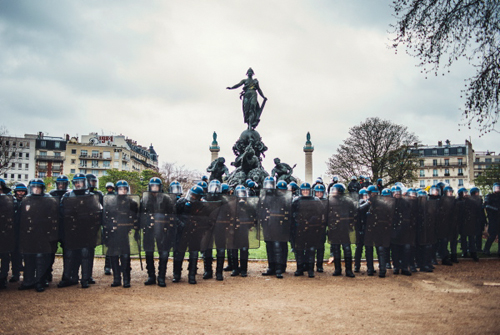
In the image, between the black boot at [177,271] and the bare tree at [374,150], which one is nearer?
the black boot at [177,271]

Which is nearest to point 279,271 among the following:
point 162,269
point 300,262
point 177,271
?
point 300,262

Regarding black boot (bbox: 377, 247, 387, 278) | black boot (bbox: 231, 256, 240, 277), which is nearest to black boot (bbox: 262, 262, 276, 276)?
black boot (bbox: 231, 256, 240, 277)

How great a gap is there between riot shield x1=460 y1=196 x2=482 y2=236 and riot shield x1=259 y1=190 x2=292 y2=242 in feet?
20.9

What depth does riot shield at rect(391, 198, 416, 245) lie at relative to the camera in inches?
449

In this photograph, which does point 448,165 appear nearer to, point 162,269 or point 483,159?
point 483,159

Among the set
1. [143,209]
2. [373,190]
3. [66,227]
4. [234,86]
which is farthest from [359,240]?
[234,86]

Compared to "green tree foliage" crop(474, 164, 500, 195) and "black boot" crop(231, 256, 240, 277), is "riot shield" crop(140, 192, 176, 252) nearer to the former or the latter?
"black boot" crop(231, 256, 240, 277)

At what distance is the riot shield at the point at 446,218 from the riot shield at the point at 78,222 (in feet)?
30.8

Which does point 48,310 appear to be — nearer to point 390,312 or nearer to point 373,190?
point 390,312

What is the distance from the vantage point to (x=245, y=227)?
37.1 ft

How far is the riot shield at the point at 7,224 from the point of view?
9.37 metres

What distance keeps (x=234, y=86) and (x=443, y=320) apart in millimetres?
18570

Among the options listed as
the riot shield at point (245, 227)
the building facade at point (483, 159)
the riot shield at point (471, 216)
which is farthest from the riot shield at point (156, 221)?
the building facade at point (483, 159)

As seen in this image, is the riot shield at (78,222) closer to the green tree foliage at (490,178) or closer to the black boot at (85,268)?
the black boot at (85,268)
